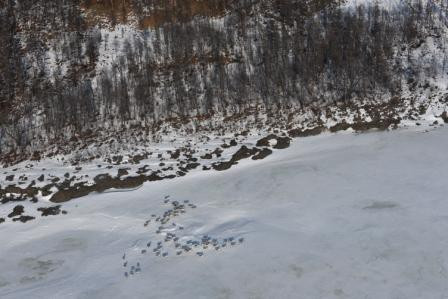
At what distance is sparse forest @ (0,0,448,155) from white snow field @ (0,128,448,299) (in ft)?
48.2

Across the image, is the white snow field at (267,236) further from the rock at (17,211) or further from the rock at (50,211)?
the rock at (17,211)

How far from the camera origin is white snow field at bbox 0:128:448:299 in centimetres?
617

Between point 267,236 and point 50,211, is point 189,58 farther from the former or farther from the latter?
point 267,236

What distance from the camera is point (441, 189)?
8.52m

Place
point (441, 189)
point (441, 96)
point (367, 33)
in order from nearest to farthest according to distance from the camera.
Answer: point (441, 189) → point (441, 96) → point (367, 33)

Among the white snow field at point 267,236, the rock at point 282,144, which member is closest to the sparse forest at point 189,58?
the rock at point 282,144

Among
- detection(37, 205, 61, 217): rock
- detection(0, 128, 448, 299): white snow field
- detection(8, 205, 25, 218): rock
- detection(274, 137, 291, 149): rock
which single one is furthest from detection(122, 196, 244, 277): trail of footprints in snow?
detection(274, 137, 291, 149): rock

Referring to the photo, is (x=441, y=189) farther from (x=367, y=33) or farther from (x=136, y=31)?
(x=136, y=31)

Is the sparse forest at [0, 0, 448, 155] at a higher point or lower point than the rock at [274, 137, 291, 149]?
higher

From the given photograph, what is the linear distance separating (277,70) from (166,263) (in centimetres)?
2203

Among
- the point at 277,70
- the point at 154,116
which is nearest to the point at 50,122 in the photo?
the point at 154,116

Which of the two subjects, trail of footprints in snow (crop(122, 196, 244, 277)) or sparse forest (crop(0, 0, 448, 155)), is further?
sparse forest (crop(0, 0, 448, 155))

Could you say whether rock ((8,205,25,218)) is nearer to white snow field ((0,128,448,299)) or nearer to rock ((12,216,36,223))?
rock ((12,216,36,223))

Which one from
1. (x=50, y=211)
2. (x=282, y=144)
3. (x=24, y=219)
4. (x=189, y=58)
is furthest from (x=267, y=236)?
(x=189, y=58)
